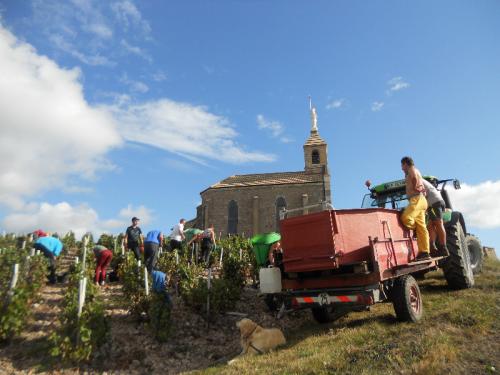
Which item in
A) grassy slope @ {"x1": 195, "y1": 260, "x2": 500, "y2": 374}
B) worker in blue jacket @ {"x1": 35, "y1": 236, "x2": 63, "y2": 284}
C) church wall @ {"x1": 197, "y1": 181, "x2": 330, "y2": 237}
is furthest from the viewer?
church wall @ {"x1": 197, "y1": 181, "x2": 330, "y2": 237}

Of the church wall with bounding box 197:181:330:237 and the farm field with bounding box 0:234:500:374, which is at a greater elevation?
the church wall with bounding box 197:181:330:237

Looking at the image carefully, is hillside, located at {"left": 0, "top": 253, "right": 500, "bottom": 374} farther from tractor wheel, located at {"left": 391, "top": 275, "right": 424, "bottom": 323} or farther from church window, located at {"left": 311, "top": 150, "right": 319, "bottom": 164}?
church window, located at {"left": 311, "top": 150, "right": 319, "bottom": 164}

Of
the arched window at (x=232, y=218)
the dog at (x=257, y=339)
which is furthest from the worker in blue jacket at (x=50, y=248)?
the arched window at (x=232, y=218)

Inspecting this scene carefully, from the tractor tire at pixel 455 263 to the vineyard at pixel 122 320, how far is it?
3.60 m

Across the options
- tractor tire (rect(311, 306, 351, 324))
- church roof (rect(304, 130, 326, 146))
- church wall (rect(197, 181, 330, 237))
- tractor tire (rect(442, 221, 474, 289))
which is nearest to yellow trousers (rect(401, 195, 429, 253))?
tractor tire (rect(442, 221, 474, 289))

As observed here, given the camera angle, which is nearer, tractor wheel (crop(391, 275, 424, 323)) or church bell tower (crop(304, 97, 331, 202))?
tractor wheel (crop(391, 275, 424, 323))

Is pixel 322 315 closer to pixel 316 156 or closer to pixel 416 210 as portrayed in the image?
pixel 416 210

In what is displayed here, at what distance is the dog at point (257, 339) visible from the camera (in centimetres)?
537

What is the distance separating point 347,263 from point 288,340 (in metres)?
1.78

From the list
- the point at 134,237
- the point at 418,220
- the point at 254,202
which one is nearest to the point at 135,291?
the point at 134,237

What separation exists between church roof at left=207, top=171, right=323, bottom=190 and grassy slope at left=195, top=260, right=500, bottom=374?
27.6 meters

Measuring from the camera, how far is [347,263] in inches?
203

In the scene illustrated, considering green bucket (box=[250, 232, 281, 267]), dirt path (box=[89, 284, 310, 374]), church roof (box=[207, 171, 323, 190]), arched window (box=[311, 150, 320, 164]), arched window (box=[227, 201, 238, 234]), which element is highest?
arched window (box=[311, 150, 320, 164])

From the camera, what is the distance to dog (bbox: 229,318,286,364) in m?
5.37
